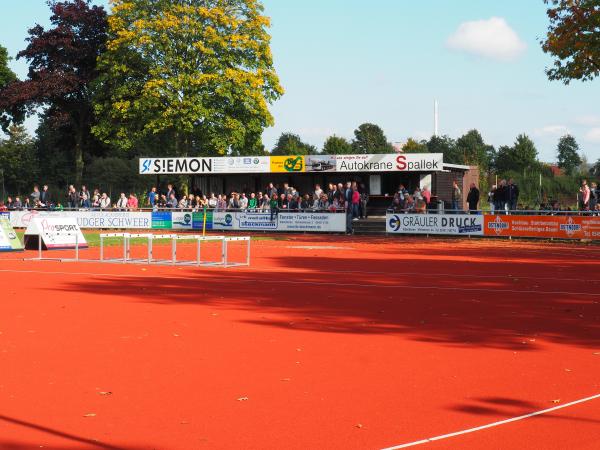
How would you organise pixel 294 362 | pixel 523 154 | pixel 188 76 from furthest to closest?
pixel 523 154, pixel 188 76, pixel 294 362

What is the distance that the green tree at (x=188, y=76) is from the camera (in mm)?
52469

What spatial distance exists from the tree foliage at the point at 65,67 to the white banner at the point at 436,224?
27.4 metres

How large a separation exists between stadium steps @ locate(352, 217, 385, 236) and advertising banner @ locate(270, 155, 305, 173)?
17.9 ft

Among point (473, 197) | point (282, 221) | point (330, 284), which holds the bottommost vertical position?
point (330, 284)

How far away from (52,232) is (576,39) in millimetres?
20732

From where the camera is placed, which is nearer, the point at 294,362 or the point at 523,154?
the point at 294,362

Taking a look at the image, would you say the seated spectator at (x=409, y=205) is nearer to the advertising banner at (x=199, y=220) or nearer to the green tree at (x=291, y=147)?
the advertising banner at (x=199, y=220)

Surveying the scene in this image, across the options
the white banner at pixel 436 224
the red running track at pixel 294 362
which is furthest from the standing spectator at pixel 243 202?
the red running track at pixel 294 362

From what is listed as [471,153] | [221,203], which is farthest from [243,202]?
[471,153]

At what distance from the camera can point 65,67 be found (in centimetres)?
5788

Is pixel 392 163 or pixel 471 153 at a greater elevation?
pixel 471 153

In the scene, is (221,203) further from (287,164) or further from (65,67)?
(65,67)

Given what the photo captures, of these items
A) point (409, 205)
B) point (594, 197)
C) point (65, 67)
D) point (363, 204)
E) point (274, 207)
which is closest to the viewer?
point (594, 197)

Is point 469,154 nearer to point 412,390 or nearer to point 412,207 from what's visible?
point 412,207
